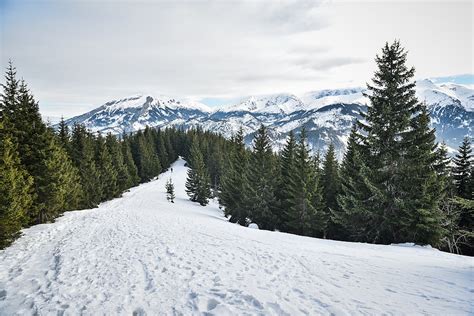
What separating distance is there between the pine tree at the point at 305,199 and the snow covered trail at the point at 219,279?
13320mm

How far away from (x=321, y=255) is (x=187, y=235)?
719 cm

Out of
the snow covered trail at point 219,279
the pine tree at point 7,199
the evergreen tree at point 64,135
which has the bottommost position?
the snow covered trail at point 219,279

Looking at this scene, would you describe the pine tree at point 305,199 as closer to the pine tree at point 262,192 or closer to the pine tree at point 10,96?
the pine tree at point 262,192

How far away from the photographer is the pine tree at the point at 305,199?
2515cm

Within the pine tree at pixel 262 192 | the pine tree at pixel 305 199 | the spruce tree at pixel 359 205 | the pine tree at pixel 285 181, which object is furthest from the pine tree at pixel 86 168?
the spruce tree at pixel 359 205

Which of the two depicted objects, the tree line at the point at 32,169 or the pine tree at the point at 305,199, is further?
the pine tree at the point at 305,199

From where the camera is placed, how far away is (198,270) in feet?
28.2

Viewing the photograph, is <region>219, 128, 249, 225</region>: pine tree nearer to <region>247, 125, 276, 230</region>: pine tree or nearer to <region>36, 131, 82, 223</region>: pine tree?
<region>247, 125, 276, 230</region>: pine tree

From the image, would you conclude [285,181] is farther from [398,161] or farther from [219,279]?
[219,279]

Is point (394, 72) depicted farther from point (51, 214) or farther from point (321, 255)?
point (51, 214)

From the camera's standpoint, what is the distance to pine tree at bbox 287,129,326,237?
25.2 m

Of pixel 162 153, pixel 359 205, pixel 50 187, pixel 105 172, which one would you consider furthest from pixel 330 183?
pixel 162 153

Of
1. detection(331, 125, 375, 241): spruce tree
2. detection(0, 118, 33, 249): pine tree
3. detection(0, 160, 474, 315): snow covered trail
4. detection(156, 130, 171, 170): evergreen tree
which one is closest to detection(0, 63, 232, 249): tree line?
detection(0, 118, 33, 249): pine tree

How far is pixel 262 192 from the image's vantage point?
28250mm
